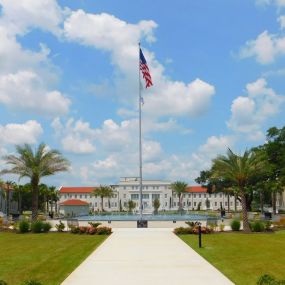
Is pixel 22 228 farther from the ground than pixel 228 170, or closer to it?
closer to it

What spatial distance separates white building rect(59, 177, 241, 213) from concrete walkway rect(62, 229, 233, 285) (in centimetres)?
13315

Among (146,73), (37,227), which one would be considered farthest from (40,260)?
(146,73)

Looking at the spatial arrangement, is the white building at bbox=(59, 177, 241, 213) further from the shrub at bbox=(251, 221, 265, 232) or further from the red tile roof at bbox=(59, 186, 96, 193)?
the shrub at bbox=(251, 221, 265, 232)

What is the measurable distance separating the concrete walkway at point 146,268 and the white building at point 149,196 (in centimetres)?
13315

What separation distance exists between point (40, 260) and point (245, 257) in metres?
7.26

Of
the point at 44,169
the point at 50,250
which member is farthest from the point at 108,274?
the point at 44,169

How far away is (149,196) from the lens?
160000 mm

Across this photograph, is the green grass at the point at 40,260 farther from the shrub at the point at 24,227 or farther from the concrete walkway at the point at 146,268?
the shrub at the point at 24,227

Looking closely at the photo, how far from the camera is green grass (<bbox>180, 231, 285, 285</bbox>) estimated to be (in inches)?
547

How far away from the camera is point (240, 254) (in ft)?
62.7

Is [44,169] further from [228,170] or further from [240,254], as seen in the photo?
[240,254]

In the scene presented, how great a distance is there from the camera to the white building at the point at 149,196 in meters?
160

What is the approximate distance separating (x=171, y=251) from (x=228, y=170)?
1524 centimetres

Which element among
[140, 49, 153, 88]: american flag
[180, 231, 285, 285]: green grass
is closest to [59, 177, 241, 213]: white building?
[140, 49, 153, 88]: american flag
